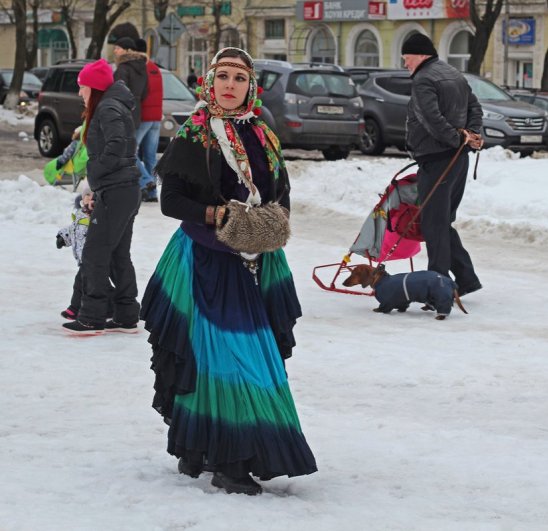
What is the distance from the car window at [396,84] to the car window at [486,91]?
48.0 inches

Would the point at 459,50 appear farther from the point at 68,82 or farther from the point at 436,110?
the point at 436,110

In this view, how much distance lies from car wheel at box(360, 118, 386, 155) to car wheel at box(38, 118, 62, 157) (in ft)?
19.0

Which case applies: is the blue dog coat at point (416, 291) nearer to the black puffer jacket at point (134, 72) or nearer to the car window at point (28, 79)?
the black puffer jacket at point (134, 72)

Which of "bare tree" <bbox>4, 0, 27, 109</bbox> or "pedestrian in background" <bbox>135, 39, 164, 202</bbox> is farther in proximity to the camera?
"bare tree" <bbox>4, 0, 27, 109</bbox>

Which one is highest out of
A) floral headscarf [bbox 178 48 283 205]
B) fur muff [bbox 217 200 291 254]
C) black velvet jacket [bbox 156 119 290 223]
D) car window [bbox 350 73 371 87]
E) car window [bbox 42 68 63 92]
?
floral headscarf [bbox 178 48 283 205]

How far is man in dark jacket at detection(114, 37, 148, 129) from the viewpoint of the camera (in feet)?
→ 44.9

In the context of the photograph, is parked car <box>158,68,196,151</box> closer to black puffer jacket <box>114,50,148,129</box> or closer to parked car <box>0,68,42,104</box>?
black puffer jacket <box>114,50,148,129</box>

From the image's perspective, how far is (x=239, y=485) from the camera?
494cm

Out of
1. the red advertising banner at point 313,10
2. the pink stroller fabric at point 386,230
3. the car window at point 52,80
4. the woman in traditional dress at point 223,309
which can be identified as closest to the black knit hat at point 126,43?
the pink stroller fabric at point 386,230

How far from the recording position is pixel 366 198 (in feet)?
52.2

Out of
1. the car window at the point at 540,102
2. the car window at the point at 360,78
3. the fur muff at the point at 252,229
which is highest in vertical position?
the fur muff at the point at 252,229

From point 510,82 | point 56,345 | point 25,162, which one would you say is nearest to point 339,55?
point 510,82

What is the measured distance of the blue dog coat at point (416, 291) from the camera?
900cm

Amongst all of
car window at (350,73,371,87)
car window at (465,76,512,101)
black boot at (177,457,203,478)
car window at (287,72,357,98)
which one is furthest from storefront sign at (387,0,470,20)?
black boot at (177,457,203,478)
